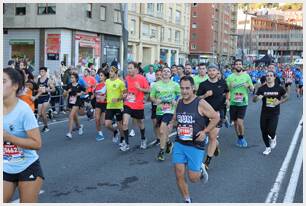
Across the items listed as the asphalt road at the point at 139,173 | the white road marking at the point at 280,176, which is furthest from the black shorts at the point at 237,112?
the white road marking at the point at 280,176

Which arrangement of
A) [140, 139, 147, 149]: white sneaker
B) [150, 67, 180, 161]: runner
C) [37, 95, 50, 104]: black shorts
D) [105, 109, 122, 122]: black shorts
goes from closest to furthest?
[150, 67, 180, 161]: runner < [140, 139, 147, 149]: white sneaker < [105, 109, 122, 122]: black shorts < [37, 95, 50, 104]: black shorts

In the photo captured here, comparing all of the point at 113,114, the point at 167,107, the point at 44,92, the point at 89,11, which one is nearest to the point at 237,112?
the point at 167,107

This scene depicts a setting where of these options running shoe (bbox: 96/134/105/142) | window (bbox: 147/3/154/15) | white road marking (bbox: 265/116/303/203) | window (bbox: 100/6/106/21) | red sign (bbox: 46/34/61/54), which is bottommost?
white road marking (bbox: 265/116/303/203)

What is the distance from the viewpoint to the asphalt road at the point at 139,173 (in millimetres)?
6031

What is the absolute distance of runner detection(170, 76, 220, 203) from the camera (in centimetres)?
562

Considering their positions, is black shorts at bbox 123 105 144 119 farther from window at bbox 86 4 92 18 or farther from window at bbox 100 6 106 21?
window at bbox 100 6 106 21

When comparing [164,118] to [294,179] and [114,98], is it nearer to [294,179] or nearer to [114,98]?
[114,98]

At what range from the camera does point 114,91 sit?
31.6 feet

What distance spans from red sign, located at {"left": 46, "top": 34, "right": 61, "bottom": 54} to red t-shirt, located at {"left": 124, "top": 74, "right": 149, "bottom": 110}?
23704 millimetres

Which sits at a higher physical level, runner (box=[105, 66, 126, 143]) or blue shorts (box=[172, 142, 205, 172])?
runner (box=[105, 66, 126, 143])

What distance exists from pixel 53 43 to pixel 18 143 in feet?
98.3

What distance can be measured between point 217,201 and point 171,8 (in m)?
51.4

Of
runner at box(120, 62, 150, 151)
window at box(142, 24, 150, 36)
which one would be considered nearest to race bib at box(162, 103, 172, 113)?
runner at box(120, 62, 150, 151)

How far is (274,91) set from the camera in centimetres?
912
